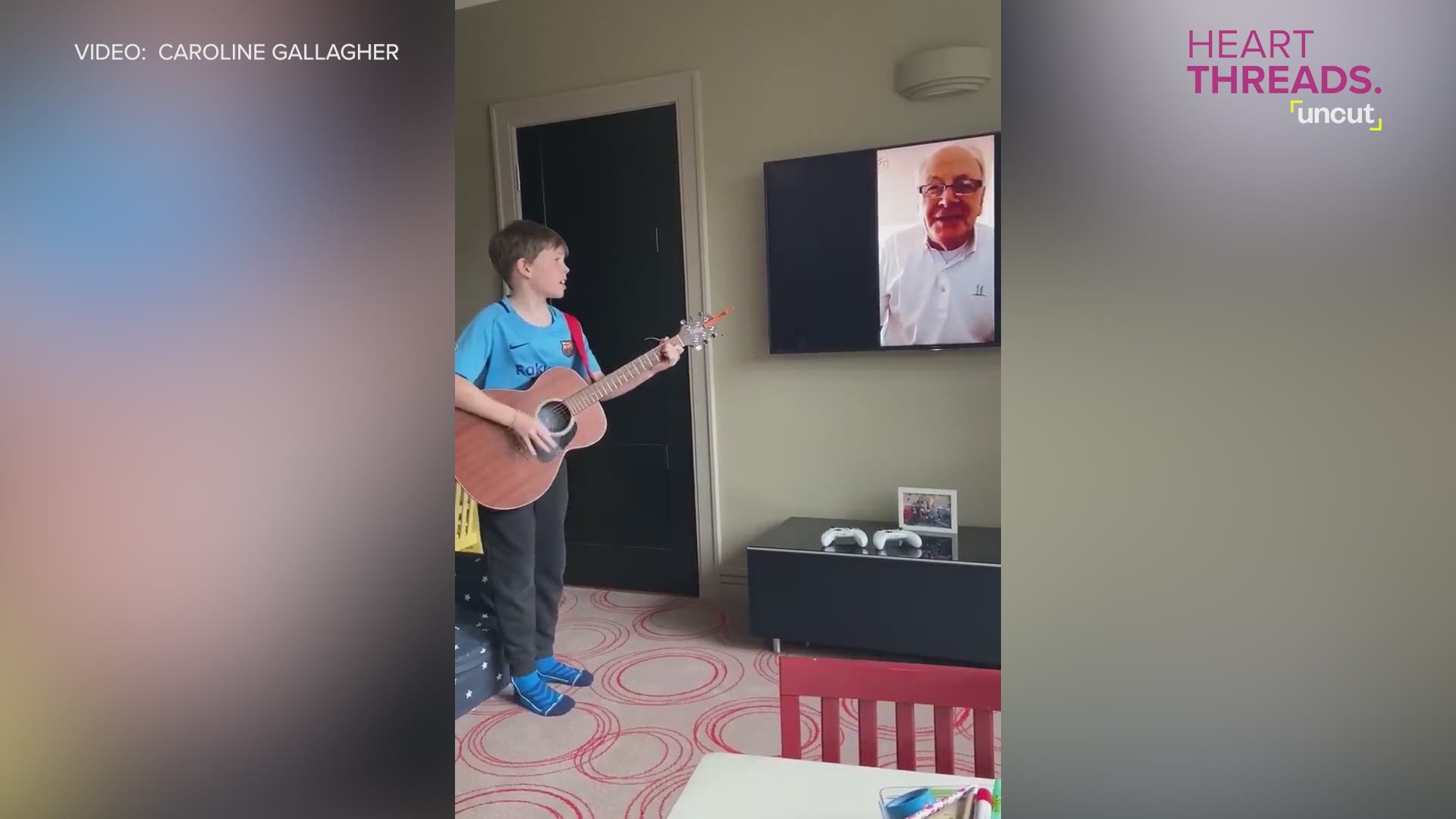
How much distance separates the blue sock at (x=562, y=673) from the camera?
2395 mm

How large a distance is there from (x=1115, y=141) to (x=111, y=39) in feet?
0.89

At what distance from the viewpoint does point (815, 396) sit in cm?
292

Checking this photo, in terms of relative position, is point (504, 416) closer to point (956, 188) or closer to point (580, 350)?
point (580, 350)

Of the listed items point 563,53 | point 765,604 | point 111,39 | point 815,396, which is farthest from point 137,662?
point 563,53

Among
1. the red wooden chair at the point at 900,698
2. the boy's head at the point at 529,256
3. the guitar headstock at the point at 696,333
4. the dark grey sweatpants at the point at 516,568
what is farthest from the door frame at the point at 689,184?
the red wooden chair at the point at 900,698

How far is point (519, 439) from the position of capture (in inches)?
87.3

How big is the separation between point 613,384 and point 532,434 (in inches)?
11.9

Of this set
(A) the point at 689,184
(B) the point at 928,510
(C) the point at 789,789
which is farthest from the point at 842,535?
(C) the point at 789,789

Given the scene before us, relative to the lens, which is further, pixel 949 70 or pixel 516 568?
pixel 949 70

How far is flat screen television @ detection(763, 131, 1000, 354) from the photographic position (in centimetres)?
257

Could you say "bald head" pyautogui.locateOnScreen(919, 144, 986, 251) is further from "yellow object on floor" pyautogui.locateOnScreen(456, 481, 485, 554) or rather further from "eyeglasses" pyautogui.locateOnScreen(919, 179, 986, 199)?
"yellow object on floor" pyautogui.locateOnScreen(456, 481, 485, 554)

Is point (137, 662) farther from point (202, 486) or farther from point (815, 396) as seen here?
point (815, 396)

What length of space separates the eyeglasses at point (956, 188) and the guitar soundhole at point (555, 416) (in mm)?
1311

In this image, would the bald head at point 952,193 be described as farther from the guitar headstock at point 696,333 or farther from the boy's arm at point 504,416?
the boy's arm at point 504,416
